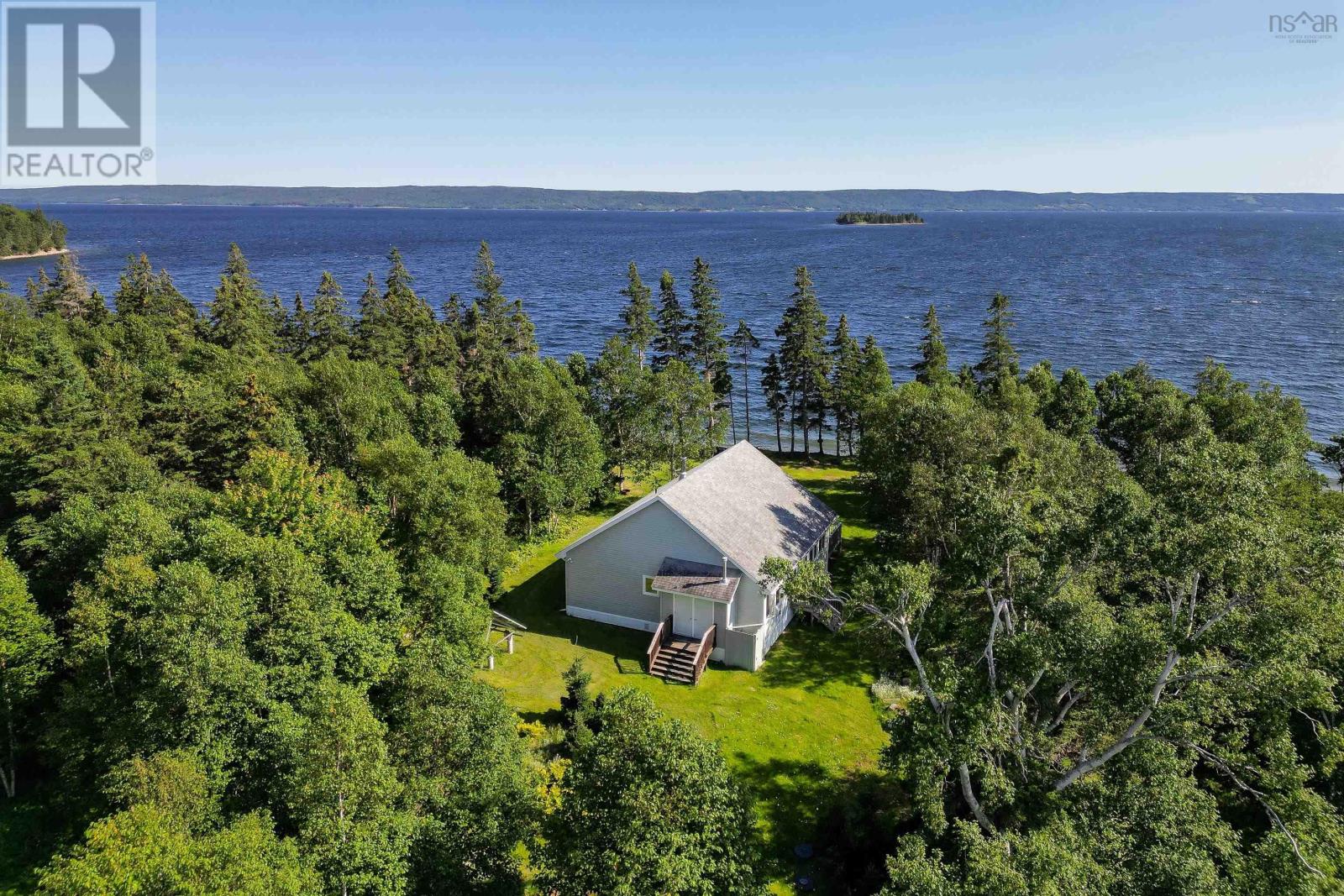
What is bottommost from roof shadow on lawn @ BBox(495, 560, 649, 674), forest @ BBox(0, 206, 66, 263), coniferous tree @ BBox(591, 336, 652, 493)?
roof shadow on lawn @ BBox(495, 560, 649, 674)

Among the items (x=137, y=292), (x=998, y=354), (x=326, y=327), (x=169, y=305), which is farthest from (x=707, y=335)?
(x=137, y=292)

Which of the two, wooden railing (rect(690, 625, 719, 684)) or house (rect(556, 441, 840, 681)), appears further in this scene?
house (rect(556, 441, 840, 681))

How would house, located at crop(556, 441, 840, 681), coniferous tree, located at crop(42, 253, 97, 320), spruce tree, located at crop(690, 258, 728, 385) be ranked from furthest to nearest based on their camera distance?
coniferous tree, located at crop(42, 253, 97, 320) < spruce tree, located at crop(690, 258, 728, 385) < house, located at crop(556, 441, 840, 681)

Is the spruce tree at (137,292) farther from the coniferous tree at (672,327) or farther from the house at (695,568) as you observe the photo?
the house at (695,568)

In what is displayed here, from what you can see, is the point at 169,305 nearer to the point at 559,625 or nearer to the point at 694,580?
the point at 559,625

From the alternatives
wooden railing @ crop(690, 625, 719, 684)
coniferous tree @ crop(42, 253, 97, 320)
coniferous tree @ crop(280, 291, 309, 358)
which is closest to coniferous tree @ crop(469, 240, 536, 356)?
coniferous tree @ crop(280, 291, 309, 358)

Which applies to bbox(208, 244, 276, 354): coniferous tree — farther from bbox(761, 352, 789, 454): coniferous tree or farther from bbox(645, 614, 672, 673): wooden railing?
bbox(761, 352, 789, 454): coniferous tree

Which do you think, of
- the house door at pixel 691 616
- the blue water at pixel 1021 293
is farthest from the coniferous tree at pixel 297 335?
the house door at pixel 691 616
